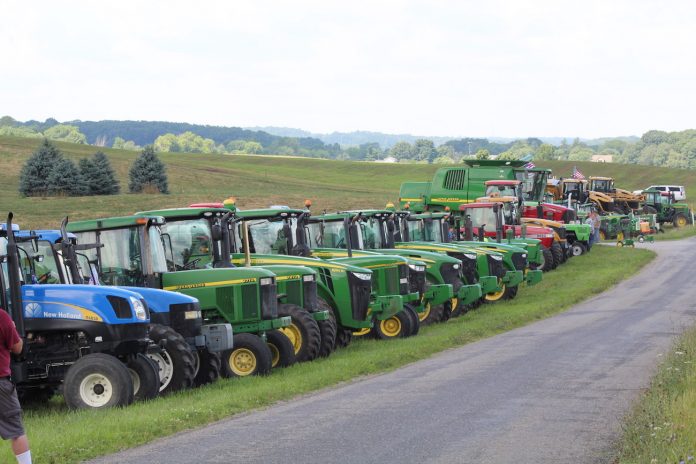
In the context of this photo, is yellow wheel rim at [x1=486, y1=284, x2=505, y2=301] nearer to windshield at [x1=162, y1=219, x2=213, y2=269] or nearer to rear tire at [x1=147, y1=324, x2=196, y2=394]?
windshield at [x1=162, y1=219, x2=213, y2=269]

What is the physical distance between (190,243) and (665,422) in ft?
28.9

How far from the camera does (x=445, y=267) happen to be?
83.6 feet

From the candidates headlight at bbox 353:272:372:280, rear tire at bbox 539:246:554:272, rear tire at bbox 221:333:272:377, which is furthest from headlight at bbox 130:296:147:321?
rear tire at bbox 539:246:554:272

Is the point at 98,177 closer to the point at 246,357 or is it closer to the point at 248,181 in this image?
the point at 248,181

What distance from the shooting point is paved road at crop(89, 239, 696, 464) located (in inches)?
412

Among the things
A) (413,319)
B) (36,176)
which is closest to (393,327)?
(413,319)

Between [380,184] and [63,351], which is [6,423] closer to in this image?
[63,351]

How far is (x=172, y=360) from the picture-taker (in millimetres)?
14594

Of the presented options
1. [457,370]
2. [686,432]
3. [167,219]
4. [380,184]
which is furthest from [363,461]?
[380,184]

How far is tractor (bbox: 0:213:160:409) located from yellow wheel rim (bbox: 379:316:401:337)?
30.2 ft

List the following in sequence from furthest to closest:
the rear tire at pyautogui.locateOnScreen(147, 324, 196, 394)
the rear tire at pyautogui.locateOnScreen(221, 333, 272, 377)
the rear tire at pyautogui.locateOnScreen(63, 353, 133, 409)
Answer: the rear tire at pyautogui.locateOnScreen(221, 333, 272, 377) → the rear tire at pyautogui.locateOnScreen(147, 324, 196, 394) → the rear tire at pyautogui.locateOnScreen(63, 353, 133, 409)

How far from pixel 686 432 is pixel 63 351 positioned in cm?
735

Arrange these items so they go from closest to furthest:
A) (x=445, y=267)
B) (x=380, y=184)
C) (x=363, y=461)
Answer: (x=363, y=461) → (x=445, y=267) → (x=380, y=184)

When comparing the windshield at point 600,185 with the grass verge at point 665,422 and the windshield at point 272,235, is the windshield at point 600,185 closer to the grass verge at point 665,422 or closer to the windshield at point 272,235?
the windshield at point 272,235
